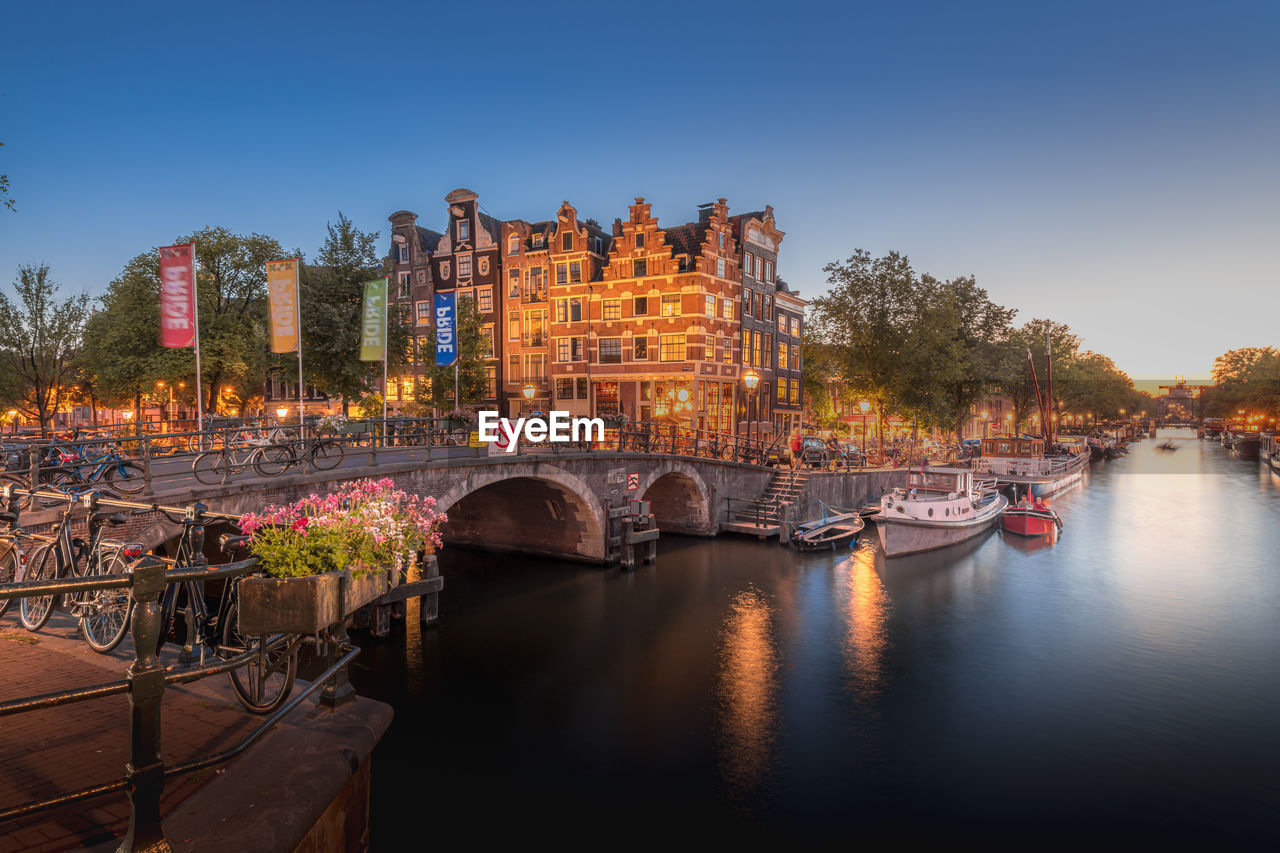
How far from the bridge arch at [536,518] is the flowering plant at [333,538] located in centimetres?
1995

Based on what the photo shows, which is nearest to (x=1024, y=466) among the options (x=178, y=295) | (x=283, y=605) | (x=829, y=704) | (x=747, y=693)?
(x=829, y=704)

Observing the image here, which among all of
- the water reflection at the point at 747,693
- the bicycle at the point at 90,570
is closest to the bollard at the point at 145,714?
the bicycle at the point at 90,570

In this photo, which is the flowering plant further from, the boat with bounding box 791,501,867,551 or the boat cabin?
the boat cabin

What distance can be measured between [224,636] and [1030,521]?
40027mm

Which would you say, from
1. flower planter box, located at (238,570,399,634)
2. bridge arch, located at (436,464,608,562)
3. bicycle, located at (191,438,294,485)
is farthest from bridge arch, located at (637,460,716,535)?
flower planter box, located at (238,570,399,634)

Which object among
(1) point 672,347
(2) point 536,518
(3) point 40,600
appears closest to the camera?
(3) point 40,600

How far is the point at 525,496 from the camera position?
29188mm

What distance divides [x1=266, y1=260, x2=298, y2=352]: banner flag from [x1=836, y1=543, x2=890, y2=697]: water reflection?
22689 millimetres

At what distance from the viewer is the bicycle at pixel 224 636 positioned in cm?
556

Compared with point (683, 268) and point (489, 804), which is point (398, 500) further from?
point (683, 268)

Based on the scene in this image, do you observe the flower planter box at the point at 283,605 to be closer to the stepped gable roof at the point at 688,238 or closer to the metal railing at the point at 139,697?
the metal railing at the point at 139,697

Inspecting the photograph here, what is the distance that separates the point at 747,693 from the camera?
674 inches

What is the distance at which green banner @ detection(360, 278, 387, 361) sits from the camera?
29672mm

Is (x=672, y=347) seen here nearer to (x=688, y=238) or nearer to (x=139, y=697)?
(x=688, y=238)
